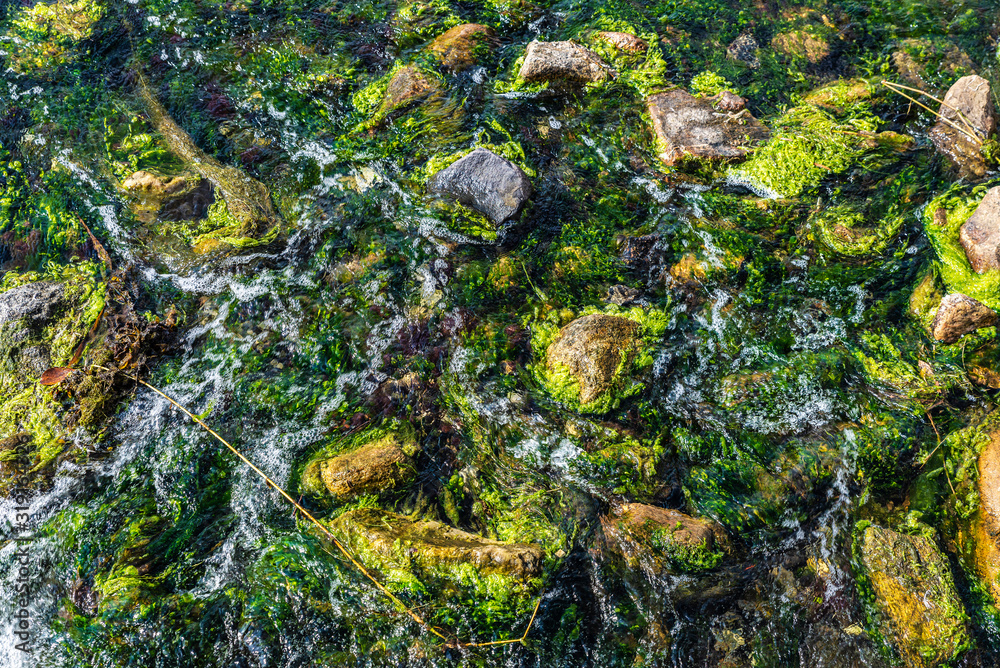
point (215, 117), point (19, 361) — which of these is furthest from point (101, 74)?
point (19, 361)

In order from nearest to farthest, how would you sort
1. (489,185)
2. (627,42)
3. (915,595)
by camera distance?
(915,595) < (489,185) < (627,42)

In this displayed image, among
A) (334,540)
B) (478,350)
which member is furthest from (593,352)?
(334,540)

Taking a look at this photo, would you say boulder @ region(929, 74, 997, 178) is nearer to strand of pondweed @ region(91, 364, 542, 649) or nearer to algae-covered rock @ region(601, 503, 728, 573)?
algae-covered rock @ region(601, 503, 728, 573)

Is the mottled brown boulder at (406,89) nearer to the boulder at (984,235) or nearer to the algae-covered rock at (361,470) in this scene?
the algae-covered rock at (361,470)

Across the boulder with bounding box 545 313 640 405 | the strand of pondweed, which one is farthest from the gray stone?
the boulder with bounding box 545 313 640 405

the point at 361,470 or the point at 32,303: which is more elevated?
the point at 32,303

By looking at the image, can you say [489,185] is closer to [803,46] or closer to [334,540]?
[334,540]

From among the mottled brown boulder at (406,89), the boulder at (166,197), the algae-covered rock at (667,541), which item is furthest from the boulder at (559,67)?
the algae-covered rock at (667,541)
